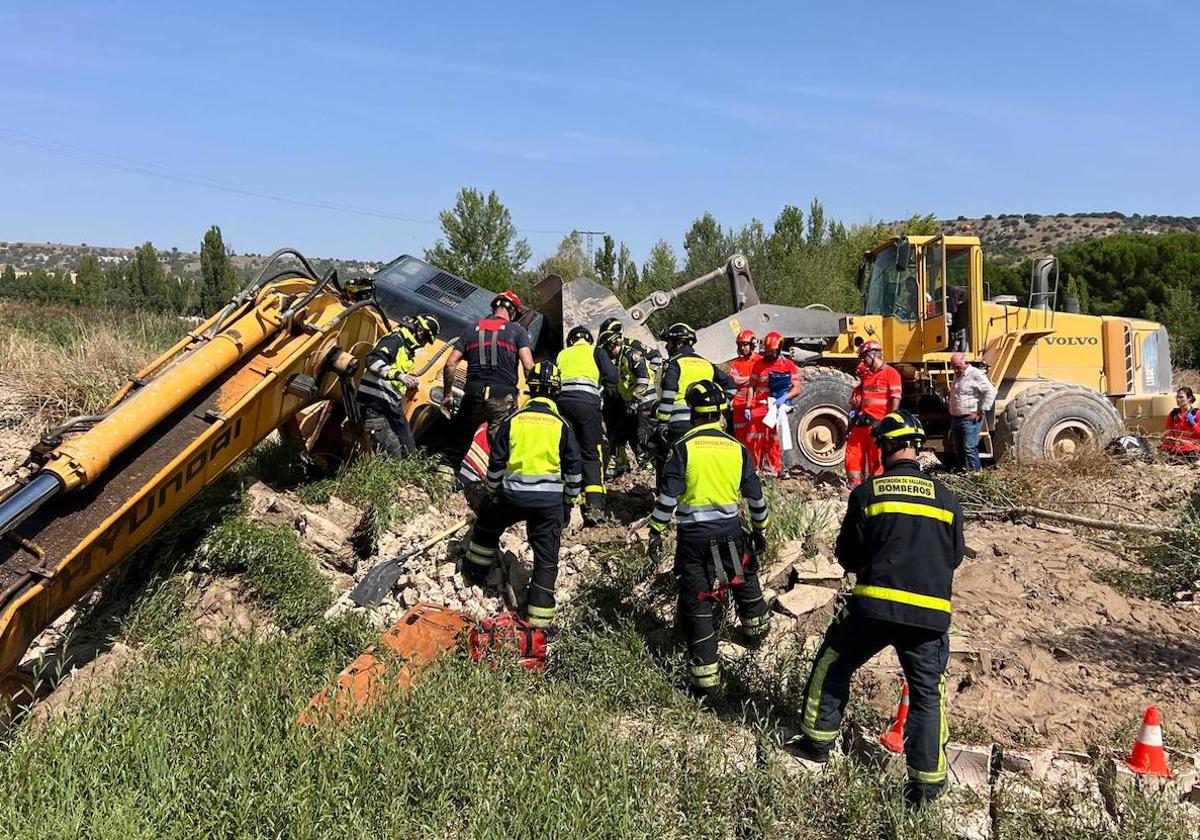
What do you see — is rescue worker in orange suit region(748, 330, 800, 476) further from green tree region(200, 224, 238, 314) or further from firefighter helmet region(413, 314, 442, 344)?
green tree region(200, 224, 238, 314)

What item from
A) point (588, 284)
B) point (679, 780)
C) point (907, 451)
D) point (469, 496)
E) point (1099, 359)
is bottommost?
point (679, 780)

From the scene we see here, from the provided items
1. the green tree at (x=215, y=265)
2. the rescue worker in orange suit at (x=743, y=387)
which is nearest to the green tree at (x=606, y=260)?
the green tree at (x=215, y=265)

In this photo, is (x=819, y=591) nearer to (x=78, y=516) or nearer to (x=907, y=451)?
(x=907, y=451)

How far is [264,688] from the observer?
15.1 ft

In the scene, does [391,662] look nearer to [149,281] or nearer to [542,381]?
[542,381]

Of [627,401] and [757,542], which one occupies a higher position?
[627,401]

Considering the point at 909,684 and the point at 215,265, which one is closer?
the point at 909,684

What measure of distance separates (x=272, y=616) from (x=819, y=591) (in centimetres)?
351

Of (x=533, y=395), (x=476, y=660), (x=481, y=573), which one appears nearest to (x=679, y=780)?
(x=476, y=660)

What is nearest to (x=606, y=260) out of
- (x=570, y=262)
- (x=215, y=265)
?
(x=570, y=262)

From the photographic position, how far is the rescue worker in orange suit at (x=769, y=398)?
885cm

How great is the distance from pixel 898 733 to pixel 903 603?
2.66 feet

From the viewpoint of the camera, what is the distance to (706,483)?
560 centimetres

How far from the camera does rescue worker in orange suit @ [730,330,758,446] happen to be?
8.99m
